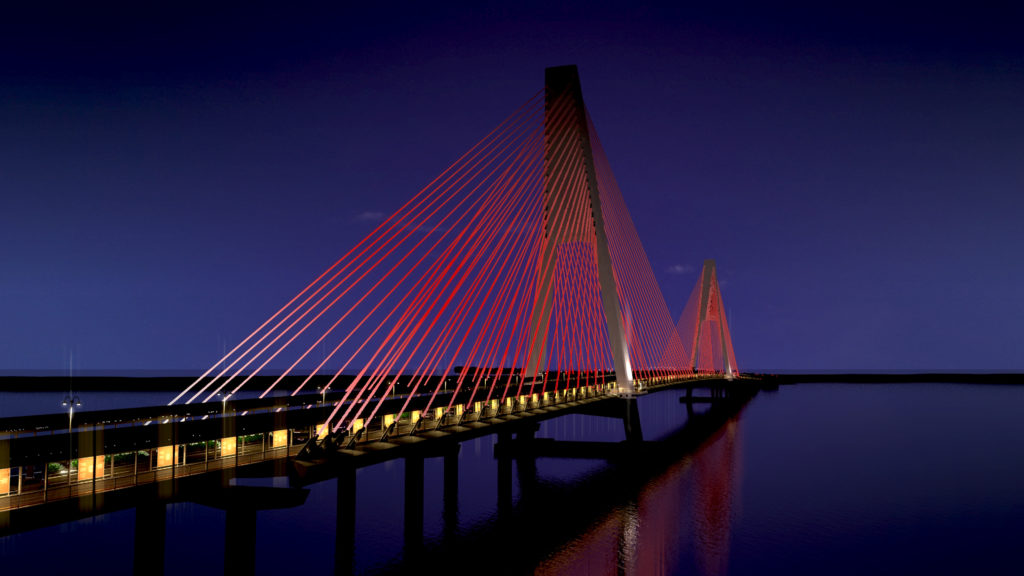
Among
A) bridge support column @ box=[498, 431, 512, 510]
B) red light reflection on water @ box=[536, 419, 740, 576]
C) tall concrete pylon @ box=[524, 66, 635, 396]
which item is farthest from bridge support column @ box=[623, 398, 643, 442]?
bridge support column @ box=[498, 431, 512, 510]

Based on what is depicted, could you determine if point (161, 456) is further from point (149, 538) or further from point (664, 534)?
point (664, 534)

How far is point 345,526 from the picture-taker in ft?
74.0

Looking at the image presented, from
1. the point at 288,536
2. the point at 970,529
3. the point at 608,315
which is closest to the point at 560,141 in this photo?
the point at 608,315

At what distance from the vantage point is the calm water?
24.3 metres

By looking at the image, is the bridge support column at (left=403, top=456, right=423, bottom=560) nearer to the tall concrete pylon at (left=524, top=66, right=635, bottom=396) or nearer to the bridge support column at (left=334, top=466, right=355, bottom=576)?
the bridge support column at (left=334, top=466, right=355, bottom=576)

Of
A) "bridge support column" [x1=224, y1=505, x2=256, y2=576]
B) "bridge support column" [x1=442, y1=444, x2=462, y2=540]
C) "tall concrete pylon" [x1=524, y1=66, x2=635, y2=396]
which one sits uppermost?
"tall concrete pylon" [x1=524, y1=66, x2=635, y2=396]

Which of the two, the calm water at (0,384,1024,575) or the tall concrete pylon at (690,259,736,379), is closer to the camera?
the calm water at (0,384,1024,575)

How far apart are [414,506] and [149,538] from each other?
34.4 feet

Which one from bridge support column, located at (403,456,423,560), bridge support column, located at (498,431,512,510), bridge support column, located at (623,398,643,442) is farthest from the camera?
bridge support column, located at (623,398,643,442)

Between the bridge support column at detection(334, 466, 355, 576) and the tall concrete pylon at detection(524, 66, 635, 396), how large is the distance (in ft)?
57.1

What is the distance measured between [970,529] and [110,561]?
34.6m

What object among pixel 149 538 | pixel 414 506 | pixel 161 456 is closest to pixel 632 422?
pixel 414 506

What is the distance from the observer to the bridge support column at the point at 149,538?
593 inches

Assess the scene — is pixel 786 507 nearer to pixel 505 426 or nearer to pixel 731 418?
pixel 505 426
